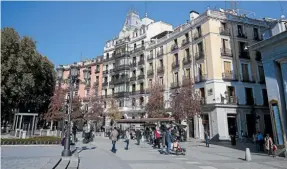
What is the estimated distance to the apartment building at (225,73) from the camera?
26.7m

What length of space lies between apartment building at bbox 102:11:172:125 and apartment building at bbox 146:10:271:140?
10.0 m

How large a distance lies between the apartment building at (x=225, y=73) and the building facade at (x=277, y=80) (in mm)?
11428

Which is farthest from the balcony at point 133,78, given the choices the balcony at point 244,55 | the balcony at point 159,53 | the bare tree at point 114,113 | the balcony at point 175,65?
the balcony at point 244,55

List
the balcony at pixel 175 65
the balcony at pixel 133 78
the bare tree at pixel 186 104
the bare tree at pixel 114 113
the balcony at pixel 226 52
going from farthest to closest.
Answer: the balcony at pixel 133 78 → the bare tree at pixel 114 113 → the balcony at pixel 175 65 → the balcony at pixel 226 52 → the bare tree at pixel 186 104

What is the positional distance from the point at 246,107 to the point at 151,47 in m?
18.6

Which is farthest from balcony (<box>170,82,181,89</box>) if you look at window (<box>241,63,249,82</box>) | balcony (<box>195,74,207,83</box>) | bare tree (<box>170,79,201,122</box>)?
window (<box>241,63,249,82</box>)

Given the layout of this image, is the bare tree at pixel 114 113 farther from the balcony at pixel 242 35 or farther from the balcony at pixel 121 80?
the balcony at pixel 242 35

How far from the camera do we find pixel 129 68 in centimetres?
4338

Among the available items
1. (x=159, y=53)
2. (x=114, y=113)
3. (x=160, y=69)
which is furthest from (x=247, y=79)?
(x=114, y=113)

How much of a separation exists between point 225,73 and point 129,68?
20.6m

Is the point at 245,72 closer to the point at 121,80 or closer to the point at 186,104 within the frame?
the point at 186,104

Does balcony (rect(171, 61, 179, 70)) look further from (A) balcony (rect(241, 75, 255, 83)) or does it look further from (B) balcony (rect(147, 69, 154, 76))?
(A) balcony (rect(241, 75, 255, 83))

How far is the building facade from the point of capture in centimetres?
1385

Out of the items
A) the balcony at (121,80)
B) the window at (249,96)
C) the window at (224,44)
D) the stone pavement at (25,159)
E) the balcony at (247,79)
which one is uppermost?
the window at (224,44)
